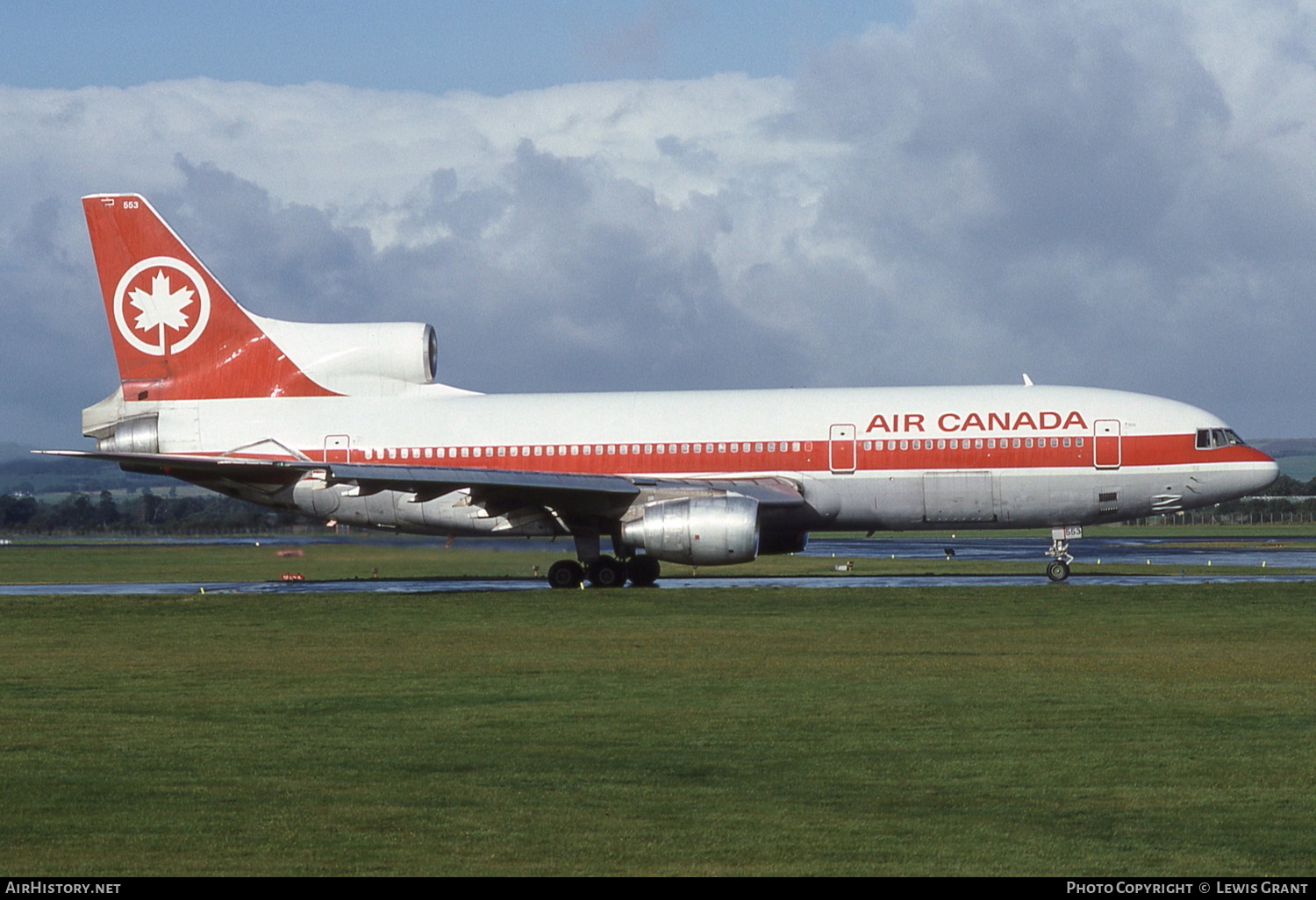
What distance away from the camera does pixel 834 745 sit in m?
12.7

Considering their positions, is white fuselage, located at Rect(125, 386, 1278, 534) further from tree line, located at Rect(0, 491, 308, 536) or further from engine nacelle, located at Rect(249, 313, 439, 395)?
tree line, located at Rect(0, 491, 308, 536)

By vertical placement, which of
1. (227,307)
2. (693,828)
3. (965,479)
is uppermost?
(227,307)

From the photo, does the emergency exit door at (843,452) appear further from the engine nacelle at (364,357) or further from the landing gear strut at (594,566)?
the engine nacelle at (364,357)

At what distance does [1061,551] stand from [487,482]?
43.1 ft

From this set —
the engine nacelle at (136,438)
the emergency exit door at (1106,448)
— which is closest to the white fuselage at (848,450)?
the emergency exit door at (1106,448)

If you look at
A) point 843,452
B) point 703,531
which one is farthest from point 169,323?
point 843,452

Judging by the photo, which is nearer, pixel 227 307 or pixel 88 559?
pixel 227 307

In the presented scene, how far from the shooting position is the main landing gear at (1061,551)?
111 feet

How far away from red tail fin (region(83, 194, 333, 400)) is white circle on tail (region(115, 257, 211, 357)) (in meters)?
0.02

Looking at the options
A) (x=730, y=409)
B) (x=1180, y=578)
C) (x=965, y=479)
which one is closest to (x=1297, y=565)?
(x=1180, y=578)

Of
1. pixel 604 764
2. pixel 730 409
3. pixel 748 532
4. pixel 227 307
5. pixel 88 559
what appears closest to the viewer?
pixel 604 764
